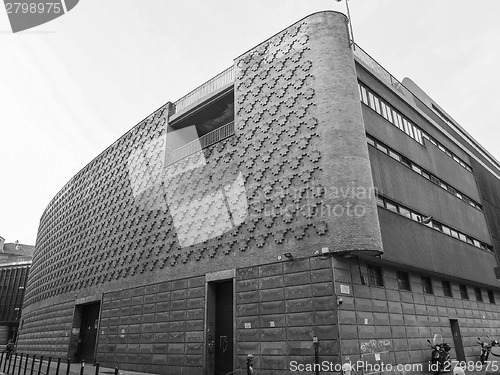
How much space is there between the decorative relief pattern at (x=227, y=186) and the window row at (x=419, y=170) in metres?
4.03

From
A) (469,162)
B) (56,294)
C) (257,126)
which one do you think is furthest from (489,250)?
(56,294)

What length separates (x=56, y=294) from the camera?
31.8 meters

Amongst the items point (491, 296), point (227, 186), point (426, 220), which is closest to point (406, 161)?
point (426, 220)

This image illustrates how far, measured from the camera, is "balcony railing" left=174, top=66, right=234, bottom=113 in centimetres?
2189

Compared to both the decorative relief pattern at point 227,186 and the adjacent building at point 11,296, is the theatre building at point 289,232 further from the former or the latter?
the adjacent building at point 11,296

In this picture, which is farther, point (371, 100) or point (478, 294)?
point (478, 294)

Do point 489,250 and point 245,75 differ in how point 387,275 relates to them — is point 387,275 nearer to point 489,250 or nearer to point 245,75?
point 245,75

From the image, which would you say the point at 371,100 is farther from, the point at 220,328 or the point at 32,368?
the point at 32,368

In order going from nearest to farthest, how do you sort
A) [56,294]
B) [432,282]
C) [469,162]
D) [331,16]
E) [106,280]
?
[331,16] < [432,282] < [106,280] < [469,162] < [56,294]

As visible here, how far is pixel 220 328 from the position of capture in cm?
1733

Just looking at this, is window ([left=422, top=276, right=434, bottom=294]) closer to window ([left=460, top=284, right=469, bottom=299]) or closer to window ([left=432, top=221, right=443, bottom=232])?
window ([left=432, top=221, right=443, bottom=232])

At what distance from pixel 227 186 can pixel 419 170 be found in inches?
456

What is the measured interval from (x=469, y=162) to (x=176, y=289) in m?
25.5

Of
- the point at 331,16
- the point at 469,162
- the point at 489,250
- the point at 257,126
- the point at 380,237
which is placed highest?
the point at 331,16
